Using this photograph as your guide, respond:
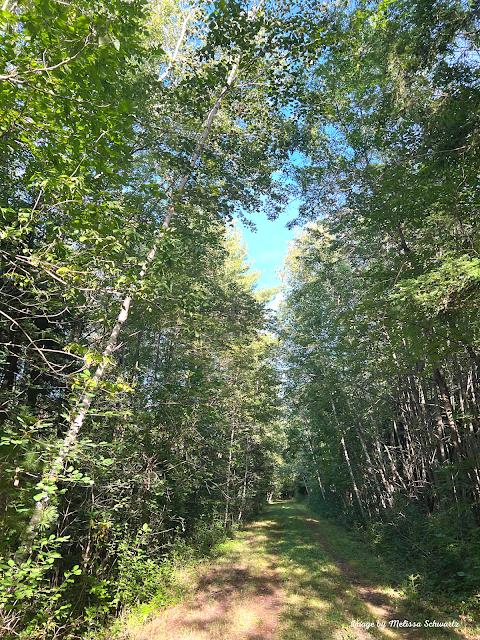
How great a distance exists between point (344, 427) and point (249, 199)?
467 inches

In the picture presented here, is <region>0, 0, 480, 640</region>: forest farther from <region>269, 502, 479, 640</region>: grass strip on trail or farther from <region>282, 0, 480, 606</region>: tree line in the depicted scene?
<region>269, 502, 479, 640</region>: grass strip on trail

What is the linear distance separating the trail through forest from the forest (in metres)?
0.83

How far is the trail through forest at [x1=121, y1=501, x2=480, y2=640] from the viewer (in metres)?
5.14

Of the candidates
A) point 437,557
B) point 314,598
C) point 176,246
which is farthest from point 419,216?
point 314,598

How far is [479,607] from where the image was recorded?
17.7ft

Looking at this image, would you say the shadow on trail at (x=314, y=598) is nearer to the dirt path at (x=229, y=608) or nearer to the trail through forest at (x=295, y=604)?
the trail through forest at (x=295, y=604)

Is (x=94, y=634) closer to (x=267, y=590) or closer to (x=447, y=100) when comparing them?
(x=267, y=590)

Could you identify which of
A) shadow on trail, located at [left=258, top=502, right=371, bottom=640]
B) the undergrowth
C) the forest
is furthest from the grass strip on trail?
the forest

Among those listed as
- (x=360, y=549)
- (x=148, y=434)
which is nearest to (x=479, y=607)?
(x=360, y=549)

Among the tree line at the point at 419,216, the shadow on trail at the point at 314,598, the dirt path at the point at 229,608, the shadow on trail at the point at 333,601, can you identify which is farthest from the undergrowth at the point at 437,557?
the dirt path at the point at 229,608

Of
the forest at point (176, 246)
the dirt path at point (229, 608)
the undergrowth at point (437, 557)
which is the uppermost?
the forest at point (176, 246)

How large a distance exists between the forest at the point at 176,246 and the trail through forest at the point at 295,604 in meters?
0.83

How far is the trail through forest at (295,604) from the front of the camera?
16.9ft

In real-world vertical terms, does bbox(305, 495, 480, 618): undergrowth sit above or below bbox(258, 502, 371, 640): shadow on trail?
above
